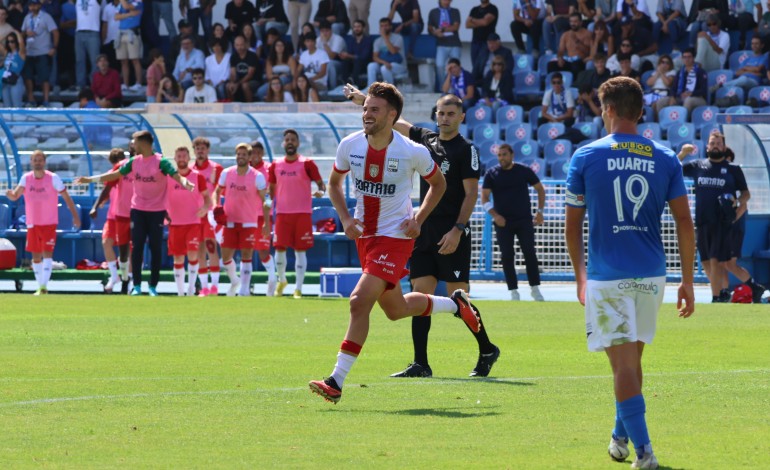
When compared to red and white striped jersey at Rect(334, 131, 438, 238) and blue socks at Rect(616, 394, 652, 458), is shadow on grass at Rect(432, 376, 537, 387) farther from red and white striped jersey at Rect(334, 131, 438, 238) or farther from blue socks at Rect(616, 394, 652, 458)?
blue socks at Rect(616, 394, 652, 458)

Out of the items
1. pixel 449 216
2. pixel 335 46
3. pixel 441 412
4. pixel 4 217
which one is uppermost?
pixel 335 46

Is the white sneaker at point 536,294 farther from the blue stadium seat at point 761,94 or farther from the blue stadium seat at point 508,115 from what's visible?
the blue stadium seat at point 508,115

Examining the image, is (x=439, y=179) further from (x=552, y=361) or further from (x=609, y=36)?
(x=609, y=36)

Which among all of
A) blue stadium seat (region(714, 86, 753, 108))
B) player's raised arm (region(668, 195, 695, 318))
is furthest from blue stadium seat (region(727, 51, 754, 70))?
player's raised arm (region(668, 195, 695, 318))

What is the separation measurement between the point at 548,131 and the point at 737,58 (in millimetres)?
4213

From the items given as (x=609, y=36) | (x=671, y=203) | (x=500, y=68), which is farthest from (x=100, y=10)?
(x=671, y=203)

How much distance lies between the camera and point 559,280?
25.5m

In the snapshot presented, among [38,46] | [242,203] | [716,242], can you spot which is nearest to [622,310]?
[716,242]

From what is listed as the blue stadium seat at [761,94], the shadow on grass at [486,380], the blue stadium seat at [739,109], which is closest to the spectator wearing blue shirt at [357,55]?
the blue stadium seat at [739,109]

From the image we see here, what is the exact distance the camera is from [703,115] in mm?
29078

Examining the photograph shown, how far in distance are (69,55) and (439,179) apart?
2755cm

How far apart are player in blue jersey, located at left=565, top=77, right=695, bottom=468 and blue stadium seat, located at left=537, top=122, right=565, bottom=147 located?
74.3 feet

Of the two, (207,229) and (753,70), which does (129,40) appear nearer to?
(207,229)

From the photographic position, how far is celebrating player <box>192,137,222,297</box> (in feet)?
75.8
